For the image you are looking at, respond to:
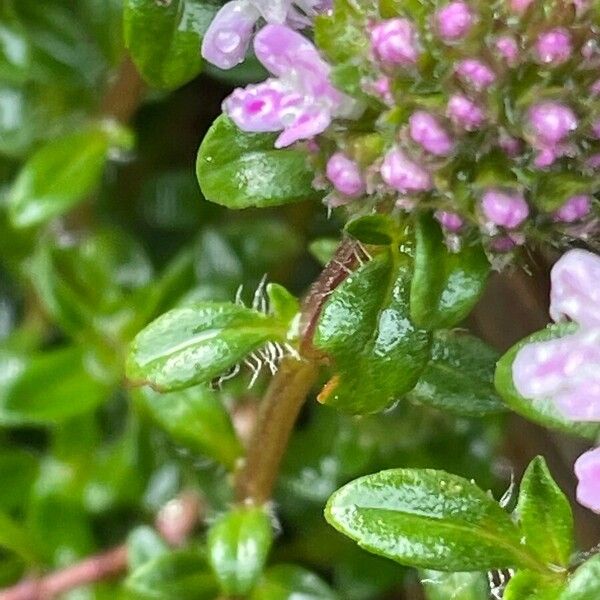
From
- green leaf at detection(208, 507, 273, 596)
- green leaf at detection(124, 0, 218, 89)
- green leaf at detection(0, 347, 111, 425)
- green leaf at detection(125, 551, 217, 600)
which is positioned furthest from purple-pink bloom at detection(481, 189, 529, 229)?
green leaf at detection(0, 347, 111, 425)

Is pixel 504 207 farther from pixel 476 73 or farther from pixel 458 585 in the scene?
pixel 458 585

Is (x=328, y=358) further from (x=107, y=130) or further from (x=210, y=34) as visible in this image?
(x=107, y=130)

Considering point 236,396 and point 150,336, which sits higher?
point 150,336

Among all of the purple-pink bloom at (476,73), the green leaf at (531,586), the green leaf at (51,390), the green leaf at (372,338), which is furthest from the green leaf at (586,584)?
the green leaf at (51,390)

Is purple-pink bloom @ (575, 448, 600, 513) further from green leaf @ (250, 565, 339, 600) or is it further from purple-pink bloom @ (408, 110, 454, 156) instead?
green leaf @ (250, 565, 339, 600)

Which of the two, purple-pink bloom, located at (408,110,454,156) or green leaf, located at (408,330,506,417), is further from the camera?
green leaf, located at (408,330,506,417)

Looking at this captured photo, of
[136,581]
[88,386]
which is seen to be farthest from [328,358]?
[88,386]

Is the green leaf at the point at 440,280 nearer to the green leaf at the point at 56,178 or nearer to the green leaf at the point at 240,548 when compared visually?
the green leaf at the point at 240,548
